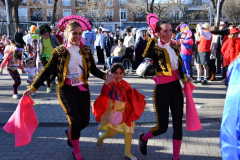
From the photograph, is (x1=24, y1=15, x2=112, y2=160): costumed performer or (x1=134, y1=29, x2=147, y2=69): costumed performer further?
(x1=134, y1=29, x2=147, y2=69): costumed performer

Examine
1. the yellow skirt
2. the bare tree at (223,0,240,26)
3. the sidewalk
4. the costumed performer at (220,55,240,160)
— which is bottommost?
the sidewalk

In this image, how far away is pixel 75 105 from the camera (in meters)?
3.57

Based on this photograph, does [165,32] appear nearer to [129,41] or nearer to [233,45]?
[233,45]

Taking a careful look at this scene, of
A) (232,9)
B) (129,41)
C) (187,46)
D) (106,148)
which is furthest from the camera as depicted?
(232,9)

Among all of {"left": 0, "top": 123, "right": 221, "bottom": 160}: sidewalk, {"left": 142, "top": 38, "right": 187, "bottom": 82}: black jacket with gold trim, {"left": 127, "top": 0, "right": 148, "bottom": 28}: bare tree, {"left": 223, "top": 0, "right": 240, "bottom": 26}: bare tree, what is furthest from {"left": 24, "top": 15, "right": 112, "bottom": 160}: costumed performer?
{"left": 223, "top": 0, "right": 240, "bottom": 26}: bare tree

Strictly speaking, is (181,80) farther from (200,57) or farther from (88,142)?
(200,57)

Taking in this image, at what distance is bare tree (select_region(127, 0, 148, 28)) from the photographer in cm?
4425

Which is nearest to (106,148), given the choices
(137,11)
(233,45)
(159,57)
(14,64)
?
(159,57)

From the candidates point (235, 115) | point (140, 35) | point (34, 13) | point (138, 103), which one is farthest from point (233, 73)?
point (34, 13)

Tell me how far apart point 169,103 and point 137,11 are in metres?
45.5

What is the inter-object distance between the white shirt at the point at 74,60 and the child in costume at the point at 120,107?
18.2 inches

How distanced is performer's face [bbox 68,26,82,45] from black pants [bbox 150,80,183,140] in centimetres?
130

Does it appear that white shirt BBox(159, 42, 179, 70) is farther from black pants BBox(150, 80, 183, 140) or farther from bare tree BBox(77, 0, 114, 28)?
bare tree BBox(77, 0, 114, 28)

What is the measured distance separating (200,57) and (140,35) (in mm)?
2783
